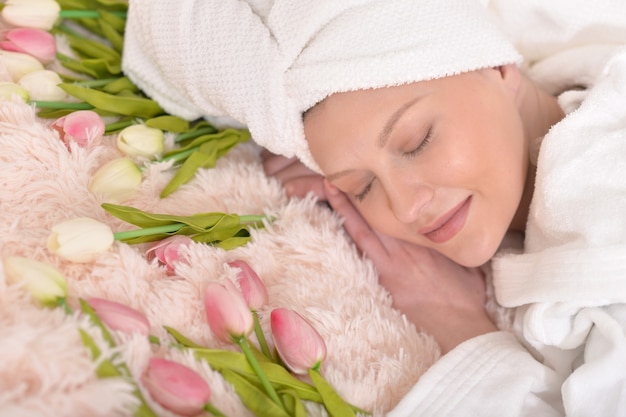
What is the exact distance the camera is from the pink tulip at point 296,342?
0.83 m

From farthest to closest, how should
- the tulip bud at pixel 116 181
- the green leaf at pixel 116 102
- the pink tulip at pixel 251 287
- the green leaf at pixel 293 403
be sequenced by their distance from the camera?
the green leaf at pixel 116 102
the tulip bud at pixel 116 181
the pink tulip at pixel 251 287
the green leaf at pixel 293 403

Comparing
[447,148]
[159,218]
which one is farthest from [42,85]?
[447,148]

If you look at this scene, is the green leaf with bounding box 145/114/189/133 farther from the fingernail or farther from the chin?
the chin

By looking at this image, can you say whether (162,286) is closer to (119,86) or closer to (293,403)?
(293,403)

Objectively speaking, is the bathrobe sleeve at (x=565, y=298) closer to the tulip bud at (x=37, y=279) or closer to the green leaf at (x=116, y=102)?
the tulip bud at (x=37, y=279)

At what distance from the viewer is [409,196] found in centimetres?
108

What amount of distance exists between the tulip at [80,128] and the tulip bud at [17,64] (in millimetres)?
148

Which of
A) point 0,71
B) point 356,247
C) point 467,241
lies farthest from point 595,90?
point 0,71

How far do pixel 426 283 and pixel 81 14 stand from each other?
874 mm

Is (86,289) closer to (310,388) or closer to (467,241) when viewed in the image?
(310,388)

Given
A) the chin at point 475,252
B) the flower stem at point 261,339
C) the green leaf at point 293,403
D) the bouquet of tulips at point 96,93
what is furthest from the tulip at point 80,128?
the chin at point 475,252

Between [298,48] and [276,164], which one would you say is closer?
[298,48]

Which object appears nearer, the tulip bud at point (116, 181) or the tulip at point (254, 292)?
the tulip at point (254, 292)

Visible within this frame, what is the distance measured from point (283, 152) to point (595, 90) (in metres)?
0.57
